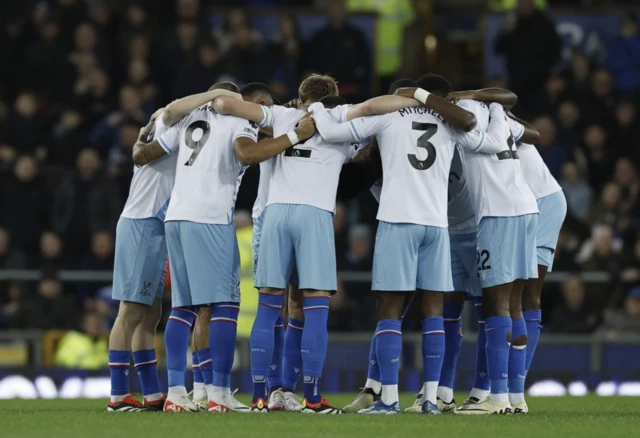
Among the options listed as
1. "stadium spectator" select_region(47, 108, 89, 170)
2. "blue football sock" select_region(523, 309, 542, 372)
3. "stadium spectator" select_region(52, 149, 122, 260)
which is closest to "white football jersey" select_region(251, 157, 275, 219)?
"blue football sock" select_region(523, 309, 542, 372)

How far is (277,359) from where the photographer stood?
38.5 feet

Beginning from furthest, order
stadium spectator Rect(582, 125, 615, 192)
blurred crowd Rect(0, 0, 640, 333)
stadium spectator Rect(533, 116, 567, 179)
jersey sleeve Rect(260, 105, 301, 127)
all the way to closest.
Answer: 1. stadium spectator Rect(582, 125, 615, 192)
2. stadium spectator Rect(533, 116, 567, 179)
3. blurred crowd Rect(0, 0, 640, 333)
4. jersey sleeve Rect(260, 105, 301, 127)

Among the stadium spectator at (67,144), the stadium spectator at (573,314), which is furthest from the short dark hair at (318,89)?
the stadium spectator at (67,144)

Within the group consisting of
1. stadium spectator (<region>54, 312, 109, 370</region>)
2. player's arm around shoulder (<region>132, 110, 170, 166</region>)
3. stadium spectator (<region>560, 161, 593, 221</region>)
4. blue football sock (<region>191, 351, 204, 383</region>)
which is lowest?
stadium spectator (<region>54, 312, 109, 370</region>)

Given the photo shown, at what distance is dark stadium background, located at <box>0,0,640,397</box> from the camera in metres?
Answer: 16.3

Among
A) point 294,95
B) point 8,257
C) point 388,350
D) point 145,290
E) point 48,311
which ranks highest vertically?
point 294,95

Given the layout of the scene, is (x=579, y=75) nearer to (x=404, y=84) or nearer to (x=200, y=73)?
(x=200, y=73)

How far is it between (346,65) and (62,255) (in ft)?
14.8

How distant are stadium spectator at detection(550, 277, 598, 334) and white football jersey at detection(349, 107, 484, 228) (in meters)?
6.16

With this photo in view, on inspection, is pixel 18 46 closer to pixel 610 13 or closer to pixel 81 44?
pixel 81 44

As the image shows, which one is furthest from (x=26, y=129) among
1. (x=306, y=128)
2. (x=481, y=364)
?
(x=481, y=364)

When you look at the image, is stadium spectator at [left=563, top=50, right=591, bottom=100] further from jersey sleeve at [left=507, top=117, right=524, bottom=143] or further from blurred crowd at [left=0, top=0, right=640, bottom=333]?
jersey sleeve at [left=507, top=117, right=524, bottom=143]

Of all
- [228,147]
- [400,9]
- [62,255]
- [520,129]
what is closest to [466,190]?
[520,129]

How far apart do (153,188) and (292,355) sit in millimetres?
1719
